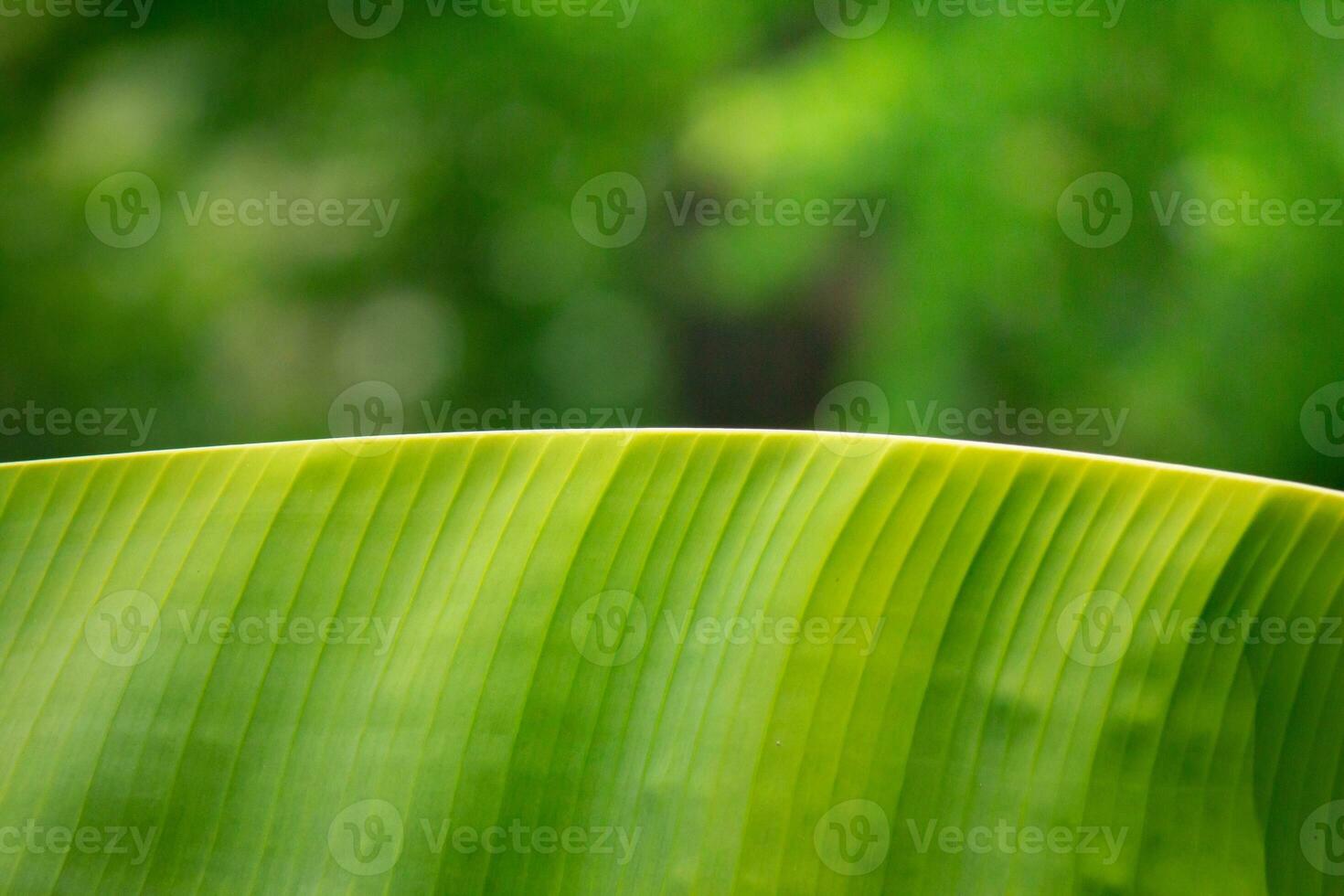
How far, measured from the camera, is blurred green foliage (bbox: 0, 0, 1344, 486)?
1.94 meters

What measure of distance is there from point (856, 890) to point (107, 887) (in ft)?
1.19

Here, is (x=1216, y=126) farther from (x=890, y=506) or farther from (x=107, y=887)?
(x=107, y=887)

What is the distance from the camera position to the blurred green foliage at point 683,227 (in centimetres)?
194

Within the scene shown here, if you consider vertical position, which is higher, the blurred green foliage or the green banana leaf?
the blurred green foliage

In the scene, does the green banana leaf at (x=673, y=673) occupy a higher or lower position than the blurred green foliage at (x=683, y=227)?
lower

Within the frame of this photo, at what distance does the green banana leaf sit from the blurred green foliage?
1.44 metres

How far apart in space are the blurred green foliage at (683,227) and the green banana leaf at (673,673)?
4.73ft

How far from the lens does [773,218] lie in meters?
2.15

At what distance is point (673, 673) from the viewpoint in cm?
51

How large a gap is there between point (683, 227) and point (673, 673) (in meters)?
1.91

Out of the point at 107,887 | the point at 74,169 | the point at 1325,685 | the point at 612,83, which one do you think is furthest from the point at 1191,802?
the point at 74,169

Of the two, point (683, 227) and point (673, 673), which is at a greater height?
point (683, 227)

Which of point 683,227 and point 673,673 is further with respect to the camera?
point 683,227

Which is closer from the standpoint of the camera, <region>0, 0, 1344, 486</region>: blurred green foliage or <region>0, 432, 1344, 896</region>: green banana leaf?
<region>0, 432, 1344, 896</region>: green banana leaf
